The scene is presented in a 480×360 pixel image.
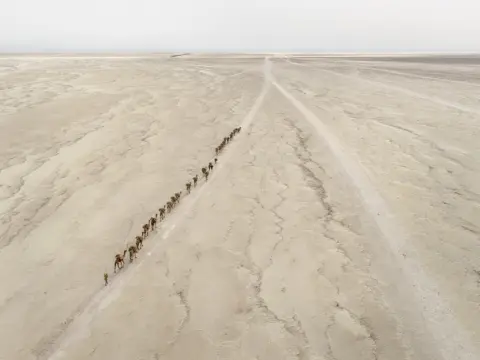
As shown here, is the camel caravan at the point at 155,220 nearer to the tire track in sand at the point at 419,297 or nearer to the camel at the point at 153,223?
the camel at the point at 153,223

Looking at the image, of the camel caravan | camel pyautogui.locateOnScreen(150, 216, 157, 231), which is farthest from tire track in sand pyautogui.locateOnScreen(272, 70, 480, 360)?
camel pyautogui.locateOnScreen(150, 216, 157, 231)

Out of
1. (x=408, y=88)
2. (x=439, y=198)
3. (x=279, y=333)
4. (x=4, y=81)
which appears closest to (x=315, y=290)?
(x=279, y=333)

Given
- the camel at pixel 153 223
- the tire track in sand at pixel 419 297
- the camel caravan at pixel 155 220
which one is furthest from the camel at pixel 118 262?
the tire track in sand at pixel 419 297

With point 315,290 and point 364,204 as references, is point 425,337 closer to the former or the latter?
point 315,290

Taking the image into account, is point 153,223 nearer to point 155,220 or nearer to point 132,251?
point 155,220

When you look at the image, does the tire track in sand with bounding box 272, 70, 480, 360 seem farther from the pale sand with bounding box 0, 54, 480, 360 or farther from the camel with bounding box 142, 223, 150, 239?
the camel with bounding box 142, 223, 150, 239
